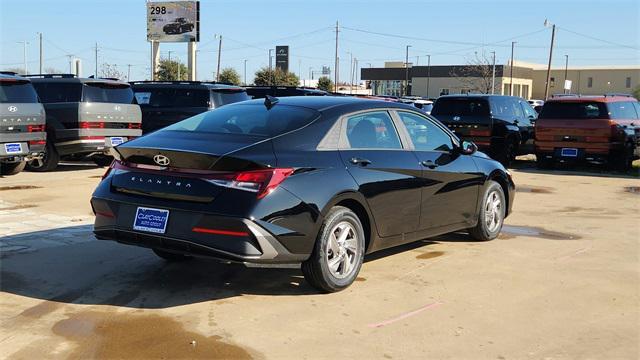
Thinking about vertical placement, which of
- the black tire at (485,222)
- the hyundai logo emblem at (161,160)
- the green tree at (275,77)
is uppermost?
the green tree at (275,77)

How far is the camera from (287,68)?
66750 mm

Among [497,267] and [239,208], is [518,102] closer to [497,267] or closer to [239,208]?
[497,267]

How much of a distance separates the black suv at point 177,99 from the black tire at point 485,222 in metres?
8.44

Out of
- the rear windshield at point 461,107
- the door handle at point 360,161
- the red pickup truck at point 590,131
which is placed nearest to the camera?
the door handle at point 360,161

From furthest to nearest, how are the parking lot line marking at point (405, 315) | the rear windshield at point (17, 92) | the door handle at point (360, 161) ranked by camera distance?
the rear windshield at point (17, 92), the door handle at point (360, 161), the parking lot line marking at point (405, 315)

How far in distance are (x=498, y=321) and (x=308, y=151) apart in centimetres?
190

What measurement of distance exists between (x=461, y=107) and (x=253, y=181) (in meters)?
12.3

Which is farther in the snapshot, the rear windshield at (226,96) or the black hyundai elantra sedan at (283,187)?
the rear windshield at (226,96)

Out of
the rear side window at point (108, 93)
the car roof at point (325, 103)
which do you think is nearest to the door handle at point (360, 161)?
the car roof at point (325, 103)

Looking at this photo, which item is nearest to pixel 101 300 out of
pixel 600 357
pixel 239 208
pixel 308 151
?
pixel 239 208

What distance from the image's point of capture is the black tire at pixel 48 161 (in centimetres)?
1287

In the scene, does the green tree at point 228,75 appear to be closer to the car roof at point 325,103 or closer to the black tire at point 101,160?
the black tire at point 101,160

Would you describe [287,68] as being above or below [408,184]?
above

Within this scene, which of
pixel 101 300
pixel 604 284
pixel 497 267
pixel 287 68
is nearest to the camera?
pixel 101 300
